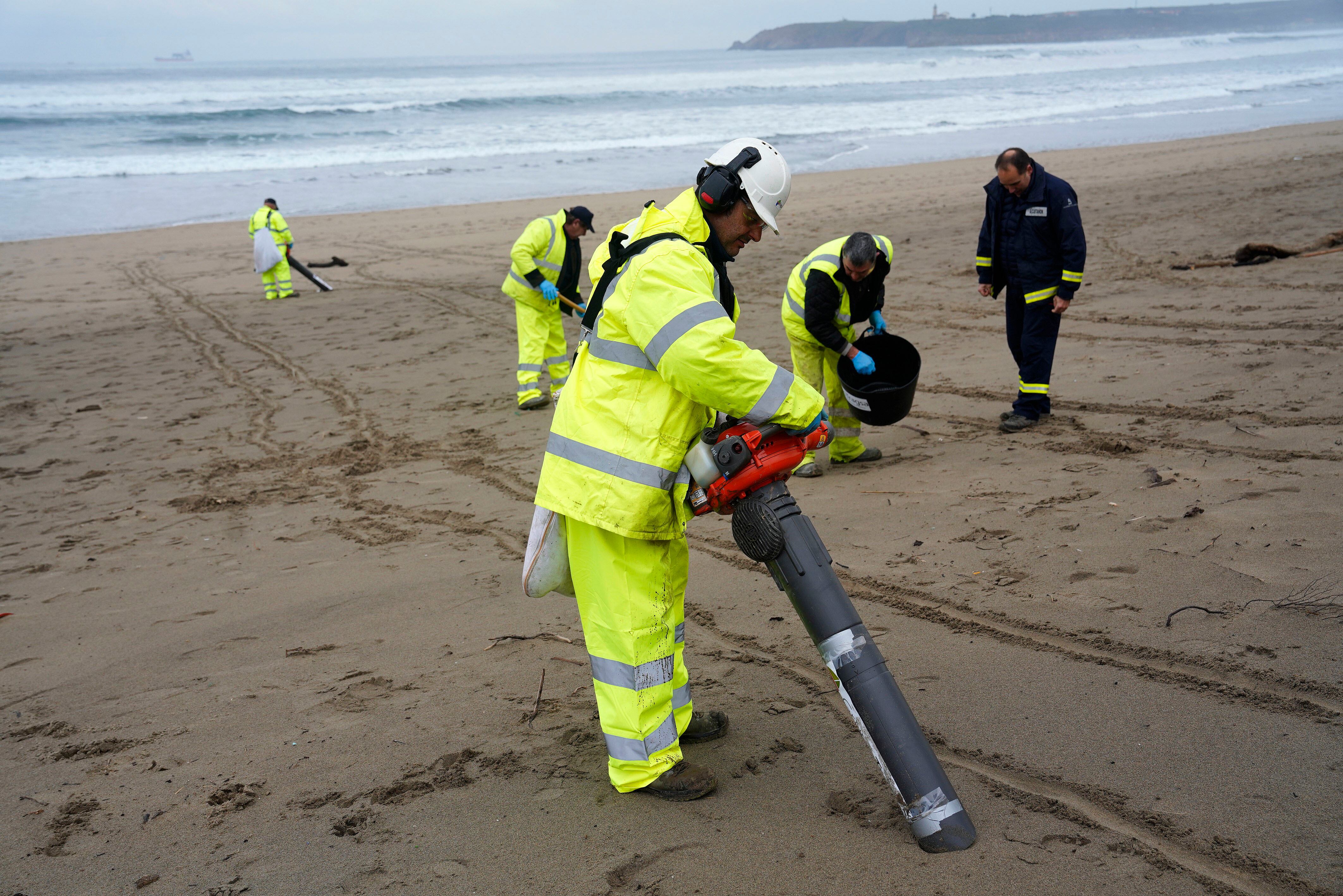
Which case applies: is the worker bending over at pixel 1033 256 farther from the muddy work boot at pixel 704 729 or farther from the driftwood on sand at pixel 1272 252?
the driftwood on sand at pixel 1272 252

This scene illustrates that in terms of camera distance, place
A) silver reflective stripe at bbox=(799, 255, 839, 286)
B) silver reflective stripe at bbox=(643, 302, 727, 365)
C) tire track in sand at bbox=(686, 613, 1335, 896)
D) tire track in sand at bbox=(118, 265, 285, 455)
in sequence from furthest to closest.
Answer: tire track in sand at bbox=(118, 265, 285, 455)
silver reflective stripe at bbox=(799, 255, 839, 286)
silver reflective stripe at bbox=(643, 302, 727, 365)
tire track in sand at bbox=(686, 613, 1335, 896)

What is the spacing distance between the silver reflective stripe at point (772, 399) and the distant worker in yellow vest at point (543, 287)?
17.3ft

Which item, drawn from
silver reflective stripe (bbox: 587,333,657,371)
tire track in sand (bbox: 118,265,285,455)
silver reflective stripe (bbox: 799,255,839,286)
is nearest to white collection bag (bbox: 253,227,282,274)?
tire track in sand (bbox: 118,265,285,455)

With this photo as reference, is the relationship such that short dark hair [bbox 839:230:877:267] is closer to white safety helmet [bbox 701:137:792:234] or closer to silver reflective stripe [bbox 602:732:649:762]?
white safety helmet [bbox 701:137:792:234]

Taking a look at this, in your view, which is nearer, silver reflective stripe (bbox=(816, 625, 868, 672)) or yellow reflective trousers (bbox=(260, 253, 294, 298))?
silver reflective stripe (bbox=(816, 625, 868, 672))

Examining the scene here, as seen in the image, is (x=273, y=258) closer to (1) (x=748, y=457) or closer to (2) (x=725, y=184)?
(2) (x=725, y=184)

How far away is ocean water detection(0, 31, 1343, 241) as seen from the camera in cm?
2480

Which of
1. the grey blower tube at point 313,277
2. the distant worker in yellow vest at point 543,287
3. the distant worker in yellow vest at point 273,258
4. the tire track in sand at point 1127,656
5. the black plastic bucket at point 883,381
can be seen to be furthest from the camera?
the grey blower tube at point 313,277

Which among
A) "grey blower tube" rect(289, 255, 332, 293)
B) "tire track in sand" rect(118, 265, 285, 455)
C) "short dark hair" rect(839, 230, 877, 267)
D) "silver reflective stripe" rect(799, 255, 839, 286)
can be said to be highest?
"short dark hair" rect(839, 230, 877, 267)

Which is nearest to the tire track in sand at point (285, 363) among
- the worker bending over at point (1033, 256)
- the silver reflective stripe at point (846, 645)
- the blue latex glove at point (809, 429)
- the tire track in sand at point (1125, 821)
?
the worker bending over at point (1033, 256)

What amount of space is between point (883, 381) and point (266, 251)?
34.7 feet

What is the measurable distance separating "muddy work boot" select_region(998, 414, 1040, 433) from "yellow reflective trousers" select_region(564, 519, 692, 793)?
398 cm

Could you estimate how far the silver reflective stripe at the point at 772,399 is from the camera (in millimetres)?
2557

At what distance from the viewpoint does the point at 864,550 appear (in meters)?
4.69
